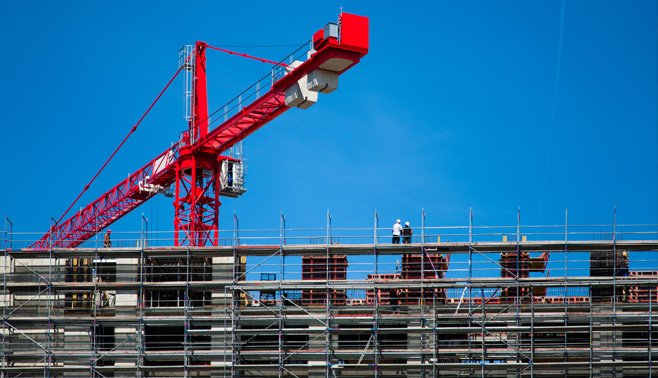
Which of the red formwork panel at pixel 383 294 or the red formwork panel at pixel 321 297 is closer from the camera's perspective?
the red formwork panel at pixel 321 297

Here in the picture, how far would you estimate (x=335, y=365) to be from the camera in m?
68.6

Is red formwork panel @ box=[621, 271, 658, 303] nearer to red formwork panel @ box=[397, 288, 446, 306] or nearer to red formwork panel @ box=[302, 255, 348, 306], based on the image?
red formwork panel @ box=[397, 288, 446, 306]

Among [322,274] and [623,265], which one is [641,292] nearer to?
[623,265]

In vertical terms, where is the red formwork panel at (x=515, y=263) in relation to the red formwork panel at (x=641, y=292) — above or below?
above

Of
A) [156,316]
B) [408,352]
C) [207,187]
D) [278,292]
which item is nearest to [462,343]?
[408,352]

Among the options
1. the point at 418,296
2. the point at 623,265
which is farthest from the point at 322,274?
the point at 623,265

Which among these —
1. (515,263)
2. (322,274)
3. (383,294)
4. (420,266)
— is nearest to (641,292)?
(515,263)

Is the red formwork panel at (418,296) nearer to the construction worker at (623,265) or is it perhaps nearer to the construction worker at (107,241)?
the construction worker at (623,265)

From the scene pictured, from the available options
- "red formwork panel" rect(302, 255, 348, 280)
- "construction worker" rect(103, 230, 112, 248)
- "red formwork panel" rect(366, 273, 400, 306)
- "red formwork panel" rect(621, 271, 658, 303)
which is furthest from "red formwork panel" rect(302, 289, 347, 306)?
"red formwork panel" rect(621, 271, 658, 303)

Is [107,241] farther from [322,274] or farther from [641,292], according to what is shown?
[641,292]

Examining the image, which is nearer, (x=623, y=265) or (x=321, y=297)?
(x=321, y=297)

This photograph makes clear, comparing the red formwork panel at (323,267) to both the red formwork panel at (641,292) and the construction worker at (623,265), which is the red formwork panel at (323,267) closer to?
the construction worker at (623,265)

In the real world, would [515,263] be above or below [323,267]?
above

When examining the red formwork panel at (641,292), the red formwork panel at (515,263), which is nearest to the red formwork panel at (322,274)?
the red formwork panel at (515,263)
